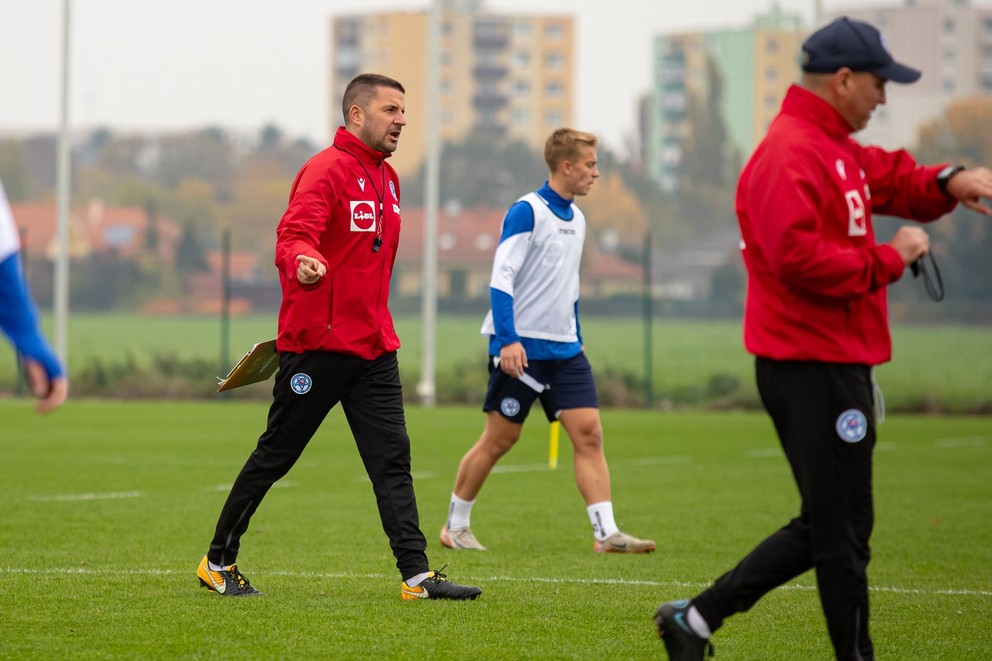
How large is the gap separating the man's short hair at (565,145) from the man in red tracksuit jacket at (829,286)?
3726 millimetres

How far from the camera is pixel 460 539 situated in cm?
867

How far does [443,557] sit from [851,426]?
3991 millimetres

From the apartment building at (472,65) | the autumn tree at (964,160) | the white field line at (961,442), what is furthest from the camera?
the apartment building at (472,65)

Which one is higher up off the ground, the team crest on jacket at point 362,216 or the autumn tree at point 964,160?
the autumn tree at point 964,160

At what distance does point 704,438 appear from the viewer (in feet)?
58.5

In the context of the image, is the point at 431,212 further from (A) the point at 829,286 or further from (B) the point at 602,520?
(A) the point at 829,286

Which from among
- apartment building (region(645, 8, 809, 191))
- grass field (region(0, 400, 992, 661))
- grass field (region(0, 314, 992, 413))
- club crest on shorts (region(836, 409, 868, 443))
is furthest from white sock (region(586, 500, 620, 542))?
apartment building (region(645, 8, 809, 191))

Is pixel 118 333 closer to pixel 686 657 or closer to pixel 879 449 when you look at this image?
pixel 879 449

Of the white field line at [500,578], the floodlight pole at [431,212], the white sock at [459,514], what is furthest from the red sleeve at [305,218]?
the floodlight pole at [431,212]

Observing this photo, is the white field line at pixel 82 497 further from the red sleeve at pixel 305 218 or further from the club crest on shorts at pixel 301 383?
the red sleeve at pixel 305 218

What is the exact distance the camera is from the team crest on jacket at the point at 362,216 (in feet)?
21.4

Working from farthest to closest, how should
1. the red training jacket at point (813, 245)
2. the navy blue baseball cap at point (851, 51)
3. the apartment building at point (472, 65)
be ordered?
the apartment building at point (472, 65) → the navy blue baseball cap at point (851, 51) → the red training jacket at point (813, 245)

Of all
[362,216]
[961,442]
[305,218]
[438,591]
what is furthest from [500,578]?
[961,442]

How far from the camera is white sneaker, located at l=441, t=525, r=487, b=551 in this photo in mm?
8633
